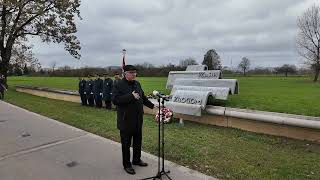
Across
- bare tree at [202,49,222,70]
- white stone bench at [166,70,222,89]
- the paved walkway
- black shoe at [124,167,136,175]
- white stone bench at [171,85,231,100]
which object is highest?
bare tree at [202,49,222,70]

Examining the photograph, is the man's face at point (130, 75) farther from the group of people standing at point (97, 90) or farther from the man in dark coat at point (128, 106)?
the group of people standing at point (97, 90)

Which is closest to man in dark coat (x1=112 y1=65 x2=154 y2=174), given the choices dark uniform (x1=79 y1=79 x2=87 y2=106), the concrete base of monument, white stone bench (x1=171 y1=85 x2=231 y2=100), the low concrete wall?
the concrete base of monument

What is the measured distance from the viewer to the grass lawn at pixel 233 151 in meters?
7.61

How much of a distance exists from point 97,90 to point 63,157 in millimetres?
11157

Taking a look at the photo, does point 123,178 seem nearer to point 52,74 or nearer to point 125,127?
point 125,127

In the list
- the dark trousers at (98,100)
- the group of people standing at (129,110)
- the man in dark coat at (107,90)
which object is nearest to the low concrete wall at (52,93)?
the dark trousers at (98,100)

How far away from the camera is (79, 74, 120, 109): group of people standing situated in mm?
19109

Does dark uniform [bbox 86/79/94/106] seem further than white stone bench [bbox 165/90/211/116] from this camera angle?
Yes

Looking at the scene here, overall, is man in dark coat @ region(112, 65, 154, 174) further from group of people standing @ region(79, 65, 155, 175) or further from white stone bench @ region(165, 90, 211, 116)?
white stone bench @ region(165, 90, 211, 116)

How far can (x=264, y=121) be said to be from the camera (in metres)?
11.0

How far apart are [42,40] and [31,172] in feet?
124

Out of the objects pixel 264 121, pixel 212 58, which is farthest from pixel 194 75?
pixel 212 58

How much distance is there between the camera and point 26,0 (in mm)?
40594

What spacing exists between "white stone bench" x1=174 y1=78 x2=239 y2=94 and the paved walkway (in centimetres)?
400
